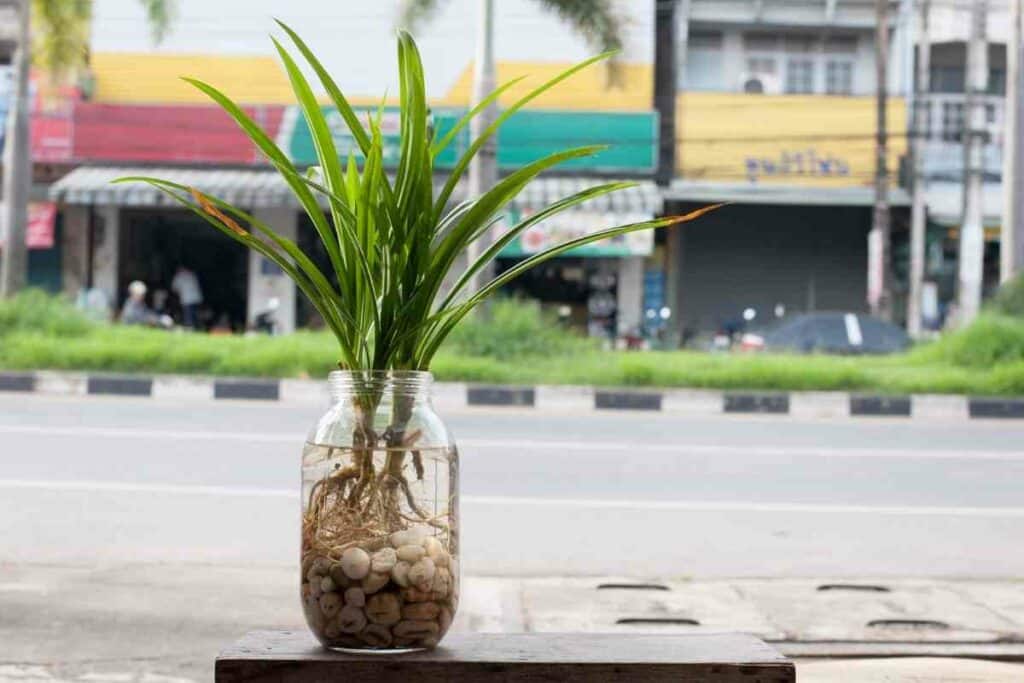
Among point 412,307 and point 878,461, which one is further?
point 878,461

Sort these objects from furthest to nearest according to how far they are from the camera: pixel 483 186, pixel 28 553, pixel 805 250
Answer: pixel 805 250
pixel 483 186
pixel 28 553

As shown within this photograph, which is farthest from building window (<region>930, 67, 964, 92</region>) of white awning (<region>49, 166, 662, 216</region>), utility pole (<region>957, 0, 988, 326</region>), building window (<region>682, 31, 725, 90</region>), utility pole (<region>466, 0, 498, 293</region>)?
utility pole (<region>466, 0, 498, 293</region>)

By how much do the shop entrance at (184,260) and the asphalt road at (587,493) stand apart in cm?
1092

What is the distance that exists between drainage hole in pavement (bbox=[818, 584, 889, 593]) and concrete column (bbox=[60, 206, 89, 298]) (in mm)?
17743

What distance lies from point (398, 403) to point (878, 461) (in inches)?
281

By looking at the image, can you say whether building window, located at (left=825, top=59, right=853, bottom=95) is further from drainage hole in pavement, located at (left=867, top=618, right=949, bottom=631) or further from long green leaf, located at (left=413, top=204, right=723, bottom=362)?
long green leaf, located at (left=413, top=204, right=723, bottom=362)

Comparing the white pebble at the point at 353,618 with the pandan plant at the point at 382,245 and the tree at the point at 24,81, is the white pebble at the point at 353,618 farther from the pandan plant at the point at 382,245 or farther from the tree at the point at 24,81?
the tree at the point at 24,81

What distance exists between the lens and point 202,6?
20.9 metres

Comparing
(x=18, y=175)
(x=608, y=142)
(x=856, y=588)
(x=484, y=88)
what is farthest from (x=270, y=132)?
(x=856, y=588)

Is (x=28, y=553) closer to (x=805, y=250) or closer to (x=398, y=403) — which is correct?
(x=398, y=403)

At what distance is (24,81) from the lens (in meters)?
15.2

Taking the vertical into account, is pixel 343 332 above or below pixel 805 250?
below

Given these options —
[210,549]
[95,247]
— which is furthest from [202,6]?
[210,549]

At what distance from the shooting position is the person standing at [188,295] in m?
20.2
